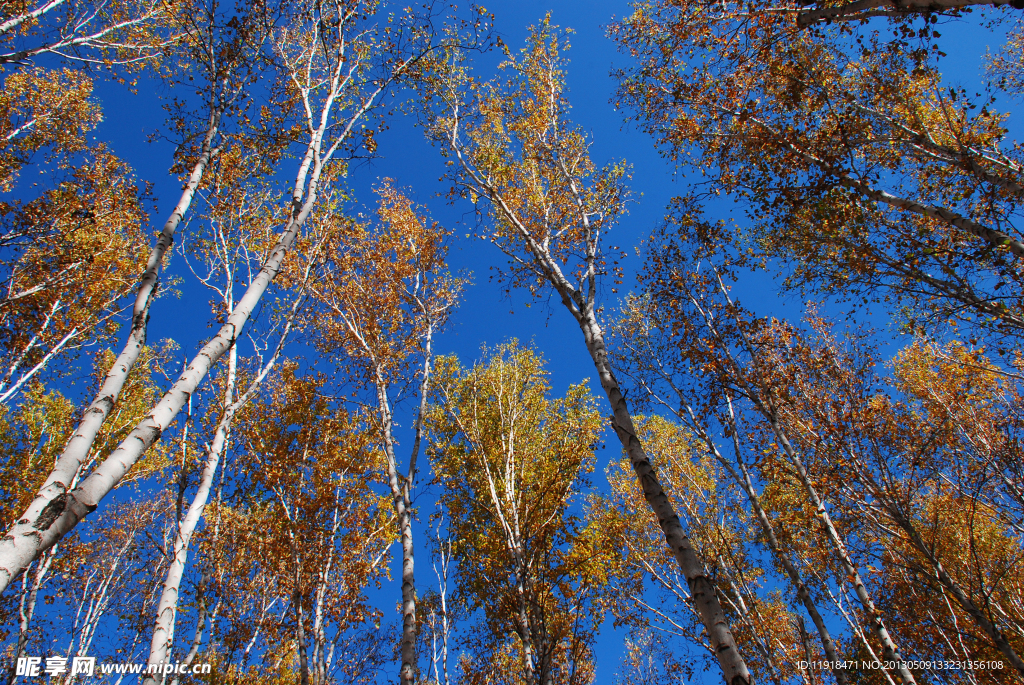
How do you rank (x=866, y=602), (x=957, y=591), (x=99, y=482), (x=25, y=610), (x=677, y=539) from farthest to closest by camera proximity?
1. (x=25, y=610)
2. (x=866, y=602)
3. (x=957, y=591)
4. (x=677, y=539)
5. (x=99, y=482)

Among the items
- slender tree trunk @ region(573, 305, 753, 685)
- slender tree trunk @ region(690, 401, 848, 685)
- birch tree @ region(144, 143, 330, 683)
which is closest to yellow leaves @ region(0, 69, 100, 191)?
A: birch tree @ region(144, 143, 330, 683)

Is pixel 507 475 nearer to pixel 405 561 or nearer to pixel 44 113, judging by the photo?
pixel 405 561

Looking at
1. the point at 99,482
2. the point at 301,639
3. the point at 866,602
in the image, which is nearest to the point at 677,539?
the point at 99,482

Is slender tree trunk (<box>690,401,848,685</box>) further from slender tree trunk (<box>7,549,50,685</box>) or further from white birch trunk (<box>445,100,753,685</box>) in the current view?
slender tree trunk (<box>7,549,50,685</box>)

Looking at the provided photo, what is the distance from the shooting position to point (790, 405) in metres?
9.52

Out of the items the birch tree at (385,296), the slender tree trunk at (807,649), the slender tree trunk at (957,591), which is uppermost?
the birch tree at (385,296)

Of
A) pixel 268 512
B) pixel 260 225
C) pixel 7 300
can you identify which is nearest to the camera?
pixel 7 300

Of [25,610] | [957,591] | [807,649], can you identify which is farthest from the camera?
[25,610]

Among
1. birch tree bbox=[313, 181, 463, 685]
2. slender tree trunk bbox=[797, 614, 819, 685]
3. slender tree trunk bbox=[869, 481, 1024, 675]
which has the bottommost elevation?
slender tree trunk bbox=[797, 614, 819, 685]

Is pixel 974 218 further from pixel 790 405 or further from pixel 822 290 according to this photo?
pixel 790 405

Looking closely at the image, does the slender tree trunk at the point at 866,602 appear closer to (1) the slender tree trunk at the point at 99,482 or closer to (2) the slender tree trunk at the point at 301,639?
(2) the slender tree trunk at the point at 301,639

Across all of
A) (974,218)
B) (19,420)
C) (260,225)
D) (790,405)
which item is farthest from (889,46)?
(19,420)

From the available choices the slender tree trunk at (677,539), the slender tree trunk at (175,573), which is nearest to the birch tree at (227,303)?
the slender tree trunk at (175,573)

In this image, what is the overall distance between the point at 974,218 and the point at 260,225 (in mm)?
15663
